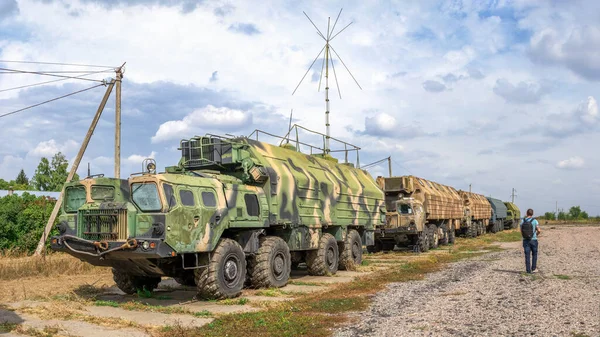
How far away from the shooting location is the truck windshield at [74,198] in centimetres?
1141

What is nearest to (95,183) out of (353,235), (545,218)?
(353,235)

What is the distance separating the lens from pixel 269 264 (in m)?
12.9

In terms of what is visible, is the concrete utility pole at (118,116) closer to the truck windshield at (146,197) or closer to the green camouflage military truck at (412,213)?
the truck windshield at (146,197)

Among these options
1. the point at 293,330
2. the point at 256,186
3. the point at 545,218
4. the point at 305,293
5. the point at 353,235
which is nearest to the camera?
the point at 293,330

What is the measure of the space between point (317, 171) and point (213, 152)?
3.83m

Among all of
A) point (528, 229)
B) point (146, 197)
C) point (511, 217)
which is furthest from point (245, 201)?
point (511, 217)

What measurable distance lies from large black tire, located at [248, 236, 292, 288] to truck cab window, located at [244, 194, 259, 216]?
768mm

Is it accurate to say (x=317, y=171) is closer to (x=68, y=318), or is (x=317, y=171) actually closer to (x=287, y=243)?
(x=287, y=243)

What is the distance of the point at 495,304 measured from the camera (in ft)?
32.8

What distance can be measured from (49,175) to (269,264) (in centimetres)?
6391

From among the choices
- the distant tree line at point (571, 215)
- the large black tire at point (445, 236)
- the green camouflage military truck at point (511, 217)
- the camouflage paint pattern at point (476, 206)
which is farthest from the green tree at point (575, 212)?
A: the large black tire at point (445, 236)

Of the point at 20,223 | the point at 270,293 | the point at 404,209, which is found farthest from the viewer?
the point at 404,209

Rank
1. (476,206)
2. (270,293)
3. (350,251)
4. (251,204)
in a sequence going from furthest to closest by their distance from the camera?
(476,206) < (350,251) < (251,204) < (270,293)

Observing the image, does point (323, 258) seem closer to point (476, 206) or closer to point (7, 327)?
point (7, 327)
